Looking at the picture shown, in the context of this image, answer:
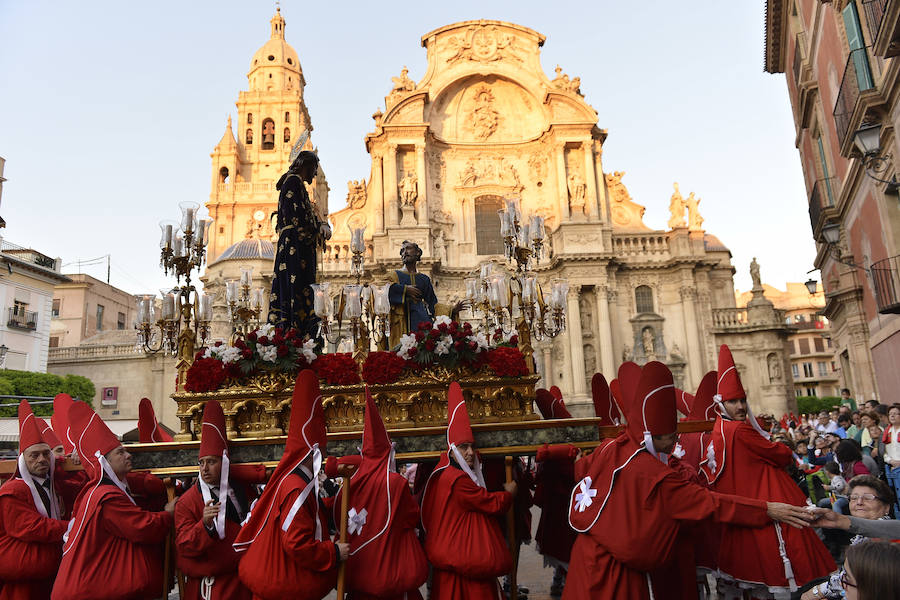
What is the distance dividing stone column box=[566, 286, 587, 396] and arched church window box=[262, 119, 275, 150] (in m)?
23.5

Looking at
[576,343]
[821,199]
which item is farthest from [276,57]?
[821,199]

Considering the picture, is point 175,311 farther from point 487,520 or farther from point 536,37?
point 536,37

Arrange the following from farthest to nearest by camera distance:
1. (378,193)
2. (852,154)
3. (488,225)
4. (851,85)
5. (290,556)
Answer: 1. (488,225)
2. (378,193)
3. (851,85)
4. (852,154)
5. (290,556)

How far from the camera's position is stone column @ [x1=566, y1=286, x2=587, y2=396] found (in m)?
25.9

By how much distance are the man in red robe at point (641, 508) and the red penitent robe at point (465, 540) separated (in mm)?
651

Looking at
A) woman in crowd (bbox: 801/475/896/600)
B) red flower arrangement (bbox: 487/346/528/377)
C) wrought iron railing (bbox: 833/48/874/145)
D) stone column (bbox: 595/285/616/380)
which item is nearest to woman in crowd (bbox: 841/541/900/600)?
woman in crowd (bbox: 801/475/896/600)

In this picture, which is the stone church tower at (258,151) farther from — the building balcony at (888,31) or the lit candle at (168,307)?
the building balcony at (888,31)

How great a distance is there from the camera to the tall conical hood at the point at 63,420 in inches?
205

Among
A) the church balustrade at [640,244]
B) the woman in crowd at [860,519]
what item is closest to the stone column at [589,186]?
the church balustrade at [640,244]

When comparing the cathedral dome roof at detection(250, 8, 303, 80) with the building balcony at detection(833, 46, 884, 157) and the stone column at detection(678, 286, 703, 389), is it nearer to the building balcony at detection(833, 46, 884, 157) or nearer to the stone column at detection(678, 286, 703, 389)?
the stone column at detection(678, 286, 703, 389)

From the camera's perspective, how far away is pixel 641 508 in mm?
3863

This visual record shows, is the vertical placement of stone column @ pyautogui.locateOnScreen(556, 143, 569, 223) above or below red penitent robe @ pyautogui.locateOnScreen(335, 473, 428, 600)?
above

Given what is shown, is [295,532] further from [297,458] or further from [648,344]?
[648,344]

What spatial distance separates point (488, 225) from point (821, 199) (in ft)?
48.8
